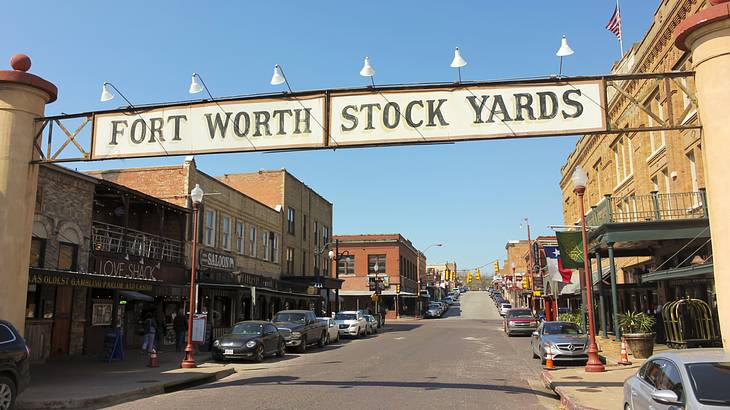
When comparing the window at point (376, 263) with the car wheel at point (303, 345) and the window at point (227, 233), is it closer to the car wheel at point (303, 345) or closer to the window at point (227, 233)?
the window at point (227, 233)

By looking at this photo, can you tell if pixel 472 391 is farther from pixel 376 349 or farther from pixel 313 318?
pixel 313 318

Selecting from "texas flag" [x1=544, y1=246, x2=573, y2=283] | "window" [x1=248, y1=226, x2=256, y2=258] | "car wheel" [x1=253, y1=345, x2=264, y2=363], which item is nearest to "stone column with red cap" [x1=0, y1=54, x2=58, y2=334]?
"car wheel" [x1=253, y1=345, x2=264, y2=363]

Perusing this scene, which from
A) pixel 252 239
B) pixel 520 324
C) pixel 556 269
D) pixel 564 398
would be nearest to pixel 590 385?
pixel 564 398

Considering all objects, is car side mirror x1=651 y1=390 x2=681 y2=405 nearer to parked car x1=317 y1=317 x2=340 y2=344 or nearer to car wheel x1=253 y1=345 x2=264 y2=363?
car wheel x1=253 y1=345 x2=264 y2=363

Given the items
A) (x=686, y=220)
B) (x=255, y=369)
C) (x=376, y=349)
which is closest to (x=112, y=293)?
(x=255, y=369)

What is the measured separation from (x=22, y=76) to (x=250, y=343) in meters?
11.7

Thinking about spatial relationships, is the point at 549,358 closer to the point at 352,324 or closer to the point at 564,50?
the point at 564,50

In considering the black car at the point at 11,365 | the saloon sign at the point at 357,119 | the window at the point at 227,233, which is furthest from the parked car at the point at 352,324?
the black car at the point at 11,365

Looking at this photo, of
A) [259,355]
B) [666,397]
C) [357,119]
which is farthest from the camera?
[259,355]

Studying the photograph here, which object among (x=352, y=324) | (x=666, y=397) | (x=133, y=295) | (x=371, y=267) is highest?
(x=371, y=267)

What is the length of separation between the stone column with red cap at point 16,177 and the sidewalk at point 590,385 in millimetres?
10662

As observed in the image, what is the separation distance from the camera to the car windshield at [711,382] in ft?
19.5

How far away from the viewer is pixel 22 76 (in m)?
11.6

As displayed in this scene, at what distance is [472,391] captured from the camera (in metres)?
12.8
